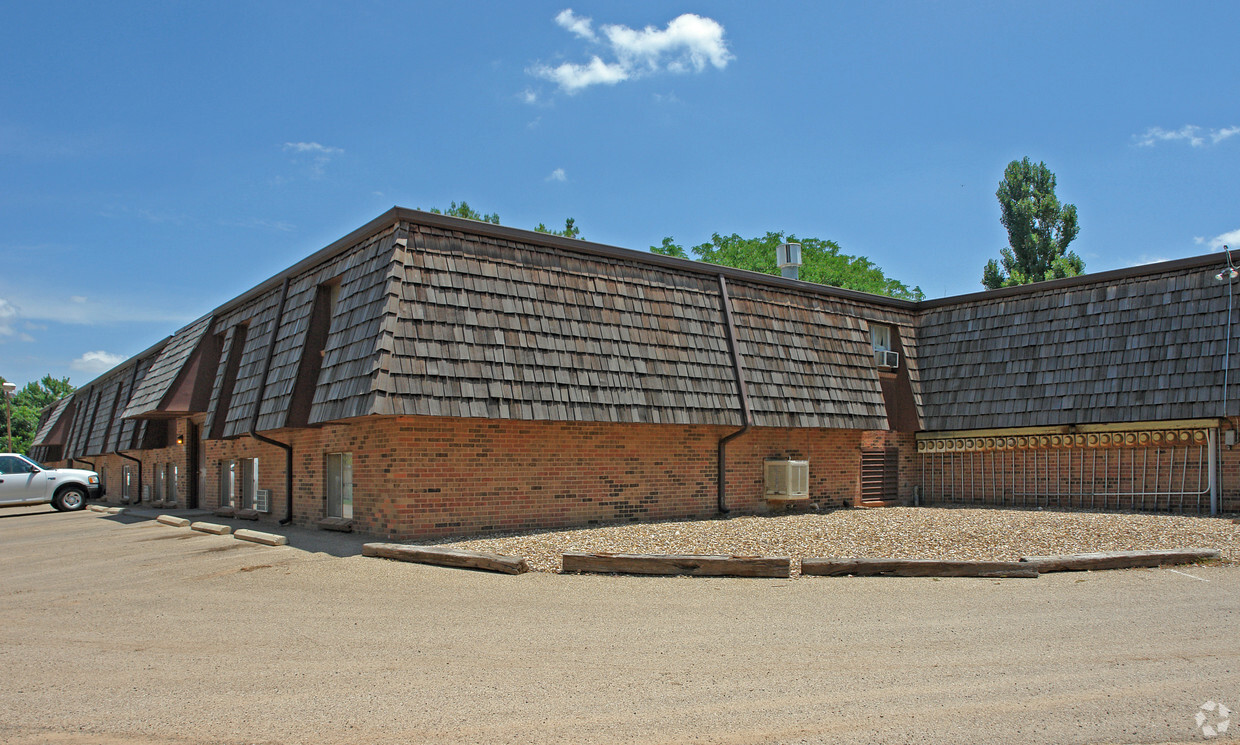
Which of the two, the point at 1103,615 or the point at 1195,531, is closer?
the point at 1103,615

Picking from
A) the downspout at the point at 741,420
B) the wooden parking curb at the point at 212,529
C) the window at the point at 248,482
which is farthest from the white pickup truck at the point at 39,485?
the downspout at the point at 741,420

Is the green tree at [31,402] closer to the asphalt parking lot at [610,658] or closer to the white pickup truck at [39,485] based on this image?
the white pickup truck at [39,485]

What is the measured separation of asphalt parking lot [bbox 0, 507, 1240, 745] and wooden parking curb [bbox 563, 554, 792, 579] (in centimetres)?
25

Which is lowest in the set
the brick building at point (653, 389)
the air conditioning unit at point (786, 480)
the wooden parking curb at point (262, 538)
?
the wooden parking curb at point (262, 538)

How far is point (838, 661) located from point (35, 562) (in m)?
11.7

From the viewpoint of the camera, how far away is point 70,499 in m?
23.0

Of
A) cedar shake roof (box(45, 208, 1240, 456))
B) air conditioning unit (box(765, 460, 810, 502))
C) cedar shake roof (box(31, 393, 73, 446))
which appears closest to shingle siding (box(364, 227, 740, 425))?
cedar shake roof (box(45, 208, 1240, 456))

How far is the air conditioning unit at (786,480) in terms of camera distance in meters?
14.8

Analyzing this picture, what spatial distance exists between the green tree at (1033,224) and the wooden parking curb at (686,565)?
31640mm

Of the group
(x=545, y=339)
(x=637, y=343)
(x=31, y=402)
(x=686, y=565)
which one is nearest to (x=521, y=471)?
(x=545, y=339)

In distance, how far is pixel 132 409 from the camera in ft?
69.6

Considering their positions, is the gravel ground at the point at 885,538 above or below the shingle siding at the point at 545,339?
below

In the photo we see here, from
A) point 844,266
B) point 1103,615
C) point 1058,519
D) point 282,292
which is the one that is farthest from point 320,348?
point 844,266

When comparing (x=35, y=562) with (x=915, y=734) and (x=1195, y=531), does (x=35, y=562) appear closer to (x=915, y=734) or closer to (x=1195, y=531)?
(x=915, y=734)
